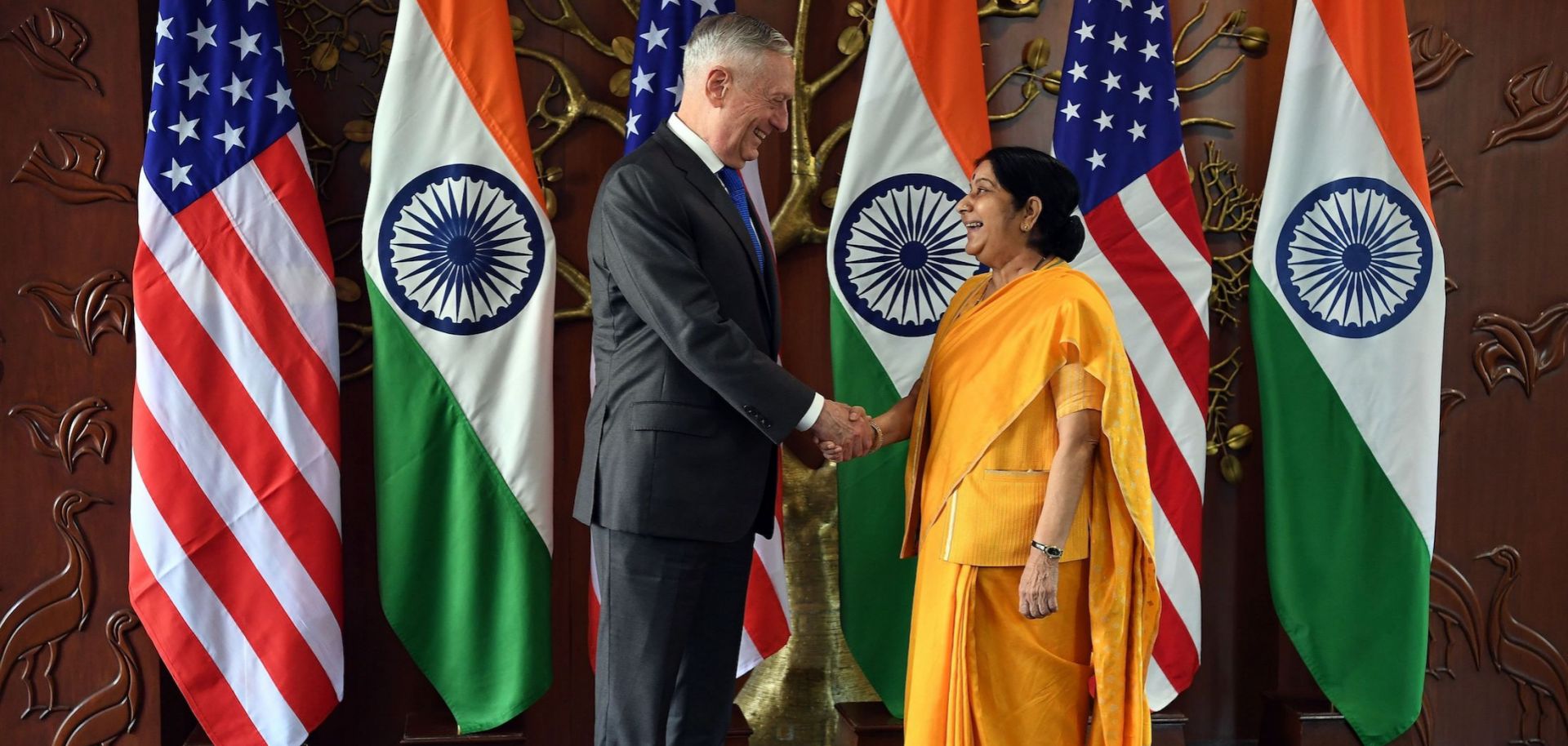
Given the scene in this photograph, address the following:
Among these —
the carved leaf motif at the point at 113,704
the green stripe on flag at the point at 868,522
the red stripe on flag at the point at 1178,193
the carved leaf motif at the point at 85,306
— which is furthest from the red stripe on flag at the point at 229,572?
the red stripe on flag at the point at 1178,193

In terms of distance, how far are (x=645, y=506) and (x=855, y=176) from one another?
3.63 feet

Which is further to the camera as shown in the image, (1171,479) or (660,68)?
(1171,479)

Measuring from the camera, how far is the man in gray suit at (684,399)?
1.93 metres

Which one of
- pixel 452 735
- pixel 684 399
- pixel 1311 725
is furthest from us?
pixel 1311 725

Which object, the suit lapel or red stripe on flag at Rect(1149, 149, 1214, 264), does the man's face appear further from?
red stripe on flag at Rect(1149, 149, 1214, 264)

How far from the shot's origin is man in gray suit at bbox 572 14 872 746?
6.32ft

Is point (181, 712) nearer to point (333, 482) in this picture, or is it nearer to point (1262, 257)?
point (333, 482)

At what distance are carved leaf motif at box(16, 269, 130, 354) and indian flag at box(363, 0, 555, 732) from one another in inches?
21.4

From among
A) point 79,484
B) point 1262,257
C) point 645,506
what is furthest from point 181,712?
point 1262,257

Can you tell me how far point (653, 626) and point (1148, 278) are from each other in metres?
1.50

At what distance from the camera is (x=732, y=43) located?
79.0 inches

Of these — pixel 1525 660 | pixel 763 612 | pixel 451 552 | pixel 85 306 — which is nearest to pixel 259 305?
pixel 85 306

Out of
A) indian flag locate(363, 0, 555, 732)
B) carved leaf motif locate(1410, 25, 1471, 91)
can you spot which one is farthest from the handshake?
carved leaf motif locate(1410, 25, 1471, 91)

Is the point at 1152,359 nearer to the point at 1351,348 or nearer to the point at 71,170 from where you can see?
the point at 1351,348
